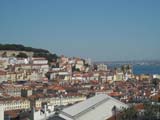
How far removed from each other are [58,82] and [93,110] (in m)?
25.1

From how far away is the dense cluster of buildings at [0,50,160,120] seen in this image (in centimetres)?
2673

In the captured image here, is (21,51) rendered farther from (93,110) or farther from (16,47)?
(93,110)

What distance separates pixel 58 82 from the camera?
37.1 meters

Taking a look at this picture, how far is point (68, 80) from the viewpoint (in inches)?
1553

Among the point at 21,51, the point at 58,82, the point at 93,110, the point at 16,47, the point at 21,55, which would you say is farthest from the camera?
the point at 16,47

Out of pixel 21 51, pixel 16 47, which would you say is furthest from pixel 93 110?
pixel 16 47

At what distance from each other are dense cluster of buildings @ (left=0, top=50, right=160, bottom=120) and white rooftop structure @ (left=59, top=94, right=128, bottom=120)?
12.2m

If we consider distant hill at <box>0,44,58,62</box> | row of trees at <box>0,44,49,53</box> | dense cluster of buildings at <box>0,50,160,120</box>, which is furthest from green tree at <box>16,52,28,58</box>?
row of trees at <box>0,44,49,53</box>

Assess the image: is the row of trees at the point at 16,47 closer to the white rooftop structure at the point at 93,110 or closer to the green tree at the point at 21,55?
the green tree at the point at 21,55

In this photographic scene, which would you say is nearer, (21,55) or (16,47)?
(21,55)

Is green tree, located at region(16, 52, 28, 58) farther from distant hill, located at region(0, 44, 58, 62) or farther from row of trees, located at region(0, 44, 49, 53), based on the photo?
row of trees, located at region(0, 44, 49, 53)

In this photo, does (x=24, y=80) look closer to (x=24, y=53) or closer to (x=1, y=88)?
(x=1, y=88)

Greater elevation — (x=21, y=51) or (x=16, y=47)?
(x=16, y=47)

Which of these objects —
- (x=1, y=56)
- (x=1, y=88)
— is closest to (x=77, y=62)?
(x=1, y=56)
